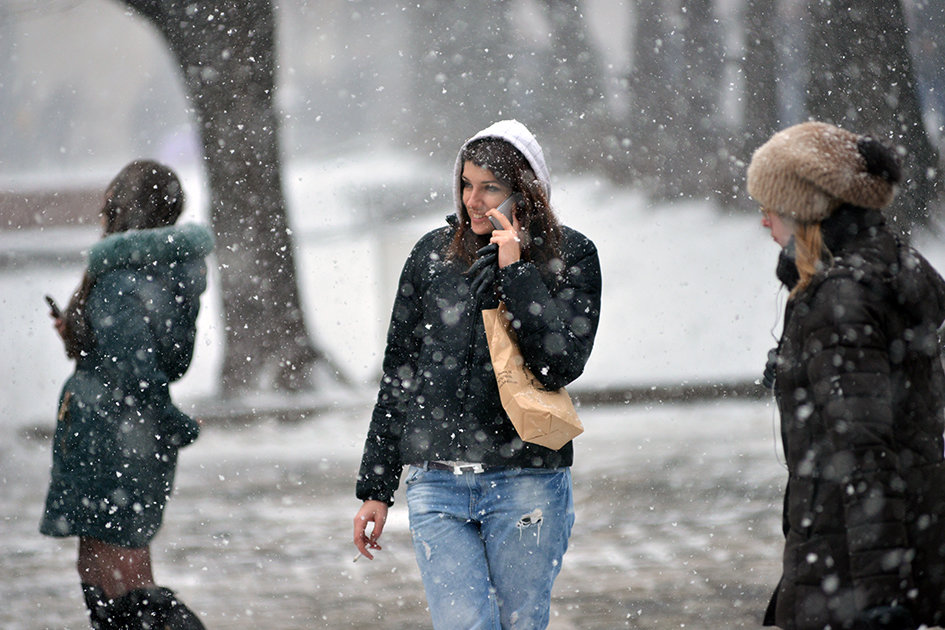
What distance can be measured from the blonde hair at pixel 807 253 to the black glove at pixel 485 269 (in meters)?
0.67

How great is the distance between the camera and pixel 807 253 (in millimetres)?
2414

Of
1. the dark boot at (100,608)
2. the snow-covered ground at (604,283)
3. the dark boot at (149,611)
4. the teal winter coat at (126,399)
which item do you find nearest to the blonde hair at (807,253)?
the teal winter coat at (126,399)

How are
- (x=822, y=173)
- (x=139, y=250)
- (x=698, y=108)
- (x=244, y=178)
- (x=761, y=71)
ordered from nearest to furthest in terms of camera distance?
(x=822, y=173), (x=139, y=250), (x=244, y=178), (x=761, y=71), (x=698, y=108)

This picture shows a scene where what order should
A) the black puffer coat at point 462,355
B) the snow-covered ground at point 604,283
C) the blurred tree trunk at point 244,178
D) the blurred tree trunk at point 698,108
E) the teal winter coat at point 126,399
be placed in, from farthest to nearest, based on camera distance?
the blurred tree trunk at point 698,108
the snow-covered ground at point 604,283
the blurred tree trunk at point 244,178
the teal winter coat at point 126,399
the black puffer coat at point 462,355

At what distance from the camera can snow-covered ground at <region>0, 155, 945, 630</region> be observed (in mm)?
5031

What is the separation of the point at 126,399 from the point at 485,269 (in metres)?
1.38

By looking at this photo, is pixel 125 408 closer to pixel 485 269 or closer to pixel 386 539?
pixel 485 269

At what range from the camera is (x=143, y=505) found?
11.6 ft

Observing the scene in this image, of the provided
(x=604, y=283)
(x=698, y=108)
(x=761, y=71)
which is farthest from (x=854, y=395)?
(x=698, y=108)

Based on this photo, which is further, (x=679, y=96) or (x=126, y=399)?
(x=679, y=96)

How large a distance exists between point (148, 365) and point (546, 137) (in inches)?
683

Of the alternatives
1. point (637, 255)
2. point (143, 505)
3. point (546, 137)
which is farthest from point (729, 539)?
point (546, 137)

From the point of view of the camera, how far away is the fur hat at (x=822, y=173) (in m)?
2.40

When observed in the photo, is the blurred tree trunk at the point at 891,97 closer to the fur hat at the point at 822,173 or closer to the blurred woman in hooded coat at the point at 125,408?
the blurred woman in hooded coat at the point at 125,408
